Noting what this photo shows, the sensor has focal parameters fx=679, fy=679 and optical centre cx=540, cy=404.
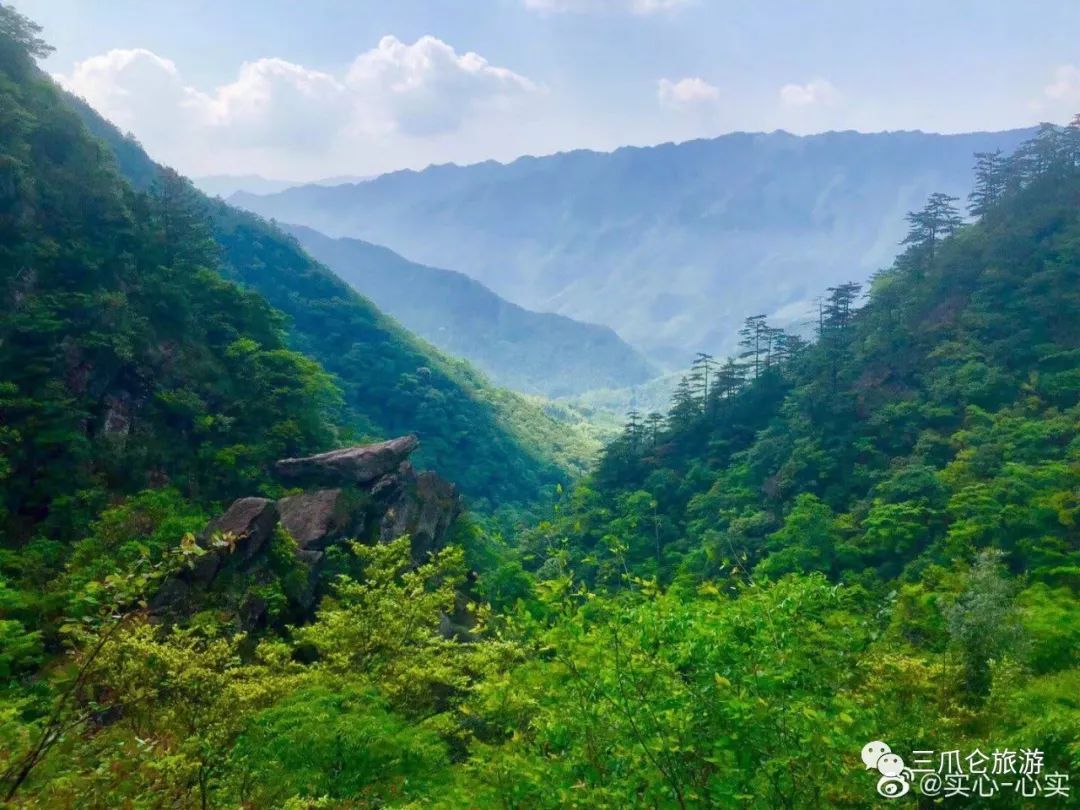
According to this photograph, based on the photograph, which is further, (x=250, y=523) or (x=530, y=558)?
(x=250, y=523)

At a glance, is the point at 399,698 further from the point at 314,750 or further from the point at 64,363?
the point at 64,363

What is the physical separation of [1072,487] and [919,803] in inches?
1032

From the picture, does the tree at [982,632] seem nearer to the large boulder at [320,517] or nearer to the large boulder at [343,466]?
the large boulder at [320,517]

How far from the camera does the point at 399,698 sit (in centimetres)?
1318

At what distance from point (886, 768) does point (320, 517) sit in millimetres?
22198

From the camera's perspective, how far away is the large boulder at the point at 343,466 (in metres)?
28.6

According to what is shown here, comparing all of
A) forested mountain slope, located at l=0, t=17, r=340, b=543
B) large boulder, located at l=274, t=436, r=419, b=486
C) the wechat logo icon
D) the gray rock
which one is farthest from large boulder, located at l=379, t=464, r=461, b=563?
the wechat logo icon

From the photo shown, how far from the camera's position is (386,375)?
7119 centimetres

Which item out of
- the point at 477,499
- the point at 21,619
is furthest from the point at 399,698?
the point at 477,499

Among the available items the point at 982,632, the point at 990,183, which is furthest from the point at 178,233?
the point at 990,183

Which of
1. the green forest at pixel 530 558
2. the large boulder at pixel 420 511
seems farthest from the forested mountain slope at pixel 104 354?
the large boulder at pixel 420 511

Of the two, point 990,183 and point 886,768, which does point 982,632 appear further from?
point 990,183

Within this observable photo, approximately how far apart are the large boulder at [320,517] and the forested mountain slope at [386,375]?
102ft

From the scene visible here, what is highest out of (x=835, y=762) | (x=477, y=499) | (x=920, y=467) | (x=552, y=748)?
(x=835, y=762)
